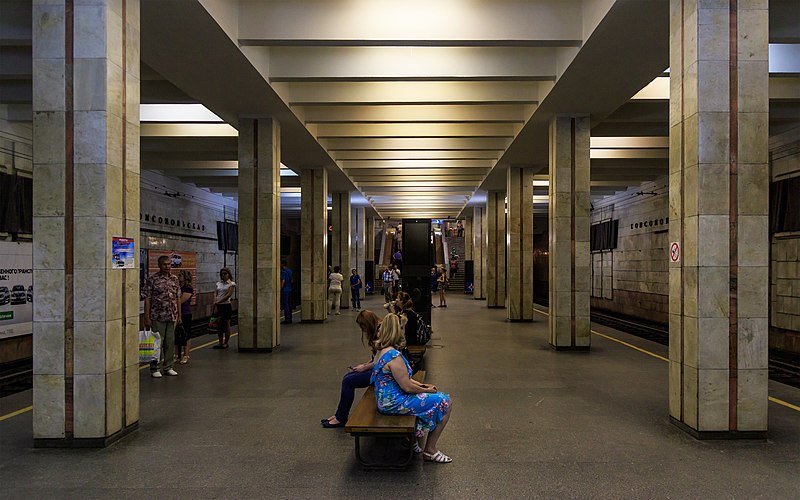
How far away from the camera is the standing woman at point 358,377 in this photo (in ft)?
19.0

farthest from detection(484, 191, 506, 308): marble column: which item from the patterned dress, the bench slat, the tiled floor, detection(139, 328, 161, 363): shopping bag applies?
the bench slat

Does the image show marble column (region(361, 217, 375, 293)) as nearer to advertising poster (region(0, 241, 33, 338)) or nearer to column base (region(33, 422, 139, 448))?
advertising poster (region(0, 241, 33, 338))

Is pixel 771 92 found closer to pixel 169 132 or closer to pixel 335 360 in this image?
pixel 335 360

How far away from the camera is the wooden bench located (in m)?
4.66

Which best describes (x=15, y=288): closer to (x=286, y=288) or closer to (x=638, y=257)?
(x=286, y=288)

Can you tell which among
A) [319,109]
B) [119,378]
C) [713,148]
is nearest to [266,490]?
[119,378]

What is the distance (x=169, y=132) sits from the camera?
530 inches

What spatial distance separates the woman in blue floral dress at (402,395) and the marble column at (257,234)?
723 cm

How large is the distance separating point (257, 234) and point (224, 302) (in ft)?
5.15

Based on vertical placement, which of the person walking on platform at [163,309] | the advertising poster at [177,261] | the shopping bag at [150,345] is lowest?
the shopping bag at [150,345]

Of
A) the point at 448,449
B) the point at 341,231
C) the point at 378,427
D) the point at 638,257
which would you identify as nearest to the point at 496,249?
the point at 638,257

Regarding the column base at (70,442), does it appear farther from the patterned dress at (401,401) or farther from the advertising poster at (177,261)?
the advertising poster at (177,261)

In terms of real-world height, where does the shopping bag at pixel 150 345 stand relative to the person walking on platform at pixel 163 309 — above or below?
below

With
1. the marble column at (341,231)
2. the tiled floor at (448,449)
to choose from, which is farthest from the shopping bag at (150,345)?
the marble column at (341,231)
